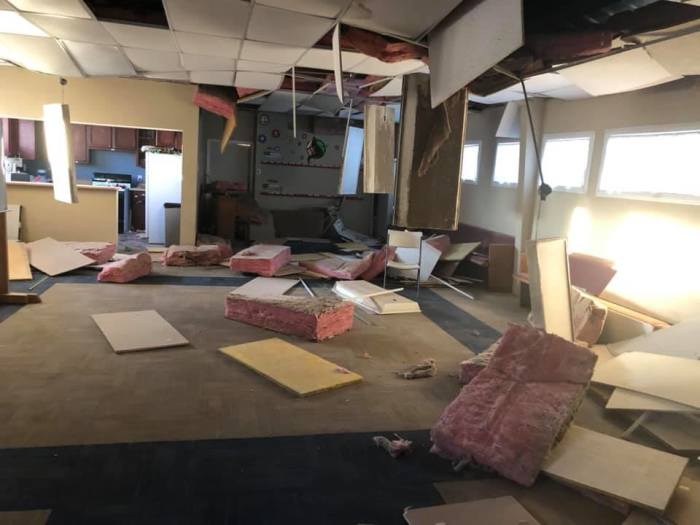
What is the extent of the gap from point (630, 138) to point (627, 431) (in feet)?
10.9

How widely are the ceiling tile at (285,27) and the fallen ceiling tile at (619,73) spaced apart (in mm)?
2257

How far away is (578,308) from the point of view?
5.00m

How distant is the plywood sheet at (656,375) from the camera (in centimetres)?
326

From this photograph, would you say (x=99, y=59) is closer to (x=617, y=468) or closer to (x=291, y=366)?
(x=291, y=366)

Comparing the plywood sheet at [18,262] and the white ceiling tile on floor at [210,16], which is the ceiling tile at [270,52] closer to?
the white ceiling tile on floor at [210,16]

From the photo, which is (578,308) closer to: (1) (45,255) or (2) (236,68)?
(2) (236,68)

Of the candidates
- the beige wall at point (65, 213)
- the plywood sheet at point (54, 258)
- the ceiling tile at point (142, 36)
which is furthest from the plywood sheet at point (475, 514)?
the beige wall at point (65, 213)

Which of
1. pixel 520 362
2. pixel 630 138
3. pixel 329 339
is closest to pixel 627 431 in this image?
pixel 520 362

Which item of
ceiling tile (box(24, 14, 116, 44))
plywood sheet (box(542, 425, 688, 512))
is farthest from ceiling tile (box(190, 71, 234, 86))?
plywood sheet (box(542, 425, 688, 512))

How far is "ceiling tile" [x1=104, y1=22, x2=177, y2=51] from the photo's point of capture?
4.61 meters

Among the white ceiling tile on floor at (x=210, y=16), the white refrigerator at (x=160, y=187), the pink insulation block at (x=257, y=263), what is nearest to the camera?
the white ceiling tile on floor at (x=210, y=16)

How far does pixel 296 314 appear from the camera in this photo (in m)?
4.72

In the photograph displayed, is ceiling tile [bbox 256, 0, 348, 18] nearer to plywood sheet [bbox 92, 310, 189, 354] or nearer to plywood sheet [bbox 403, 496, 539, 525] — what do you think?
plywood sheet [bbox 92, 310, 189, 354]

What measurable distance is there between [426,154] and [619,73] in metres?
2.07
